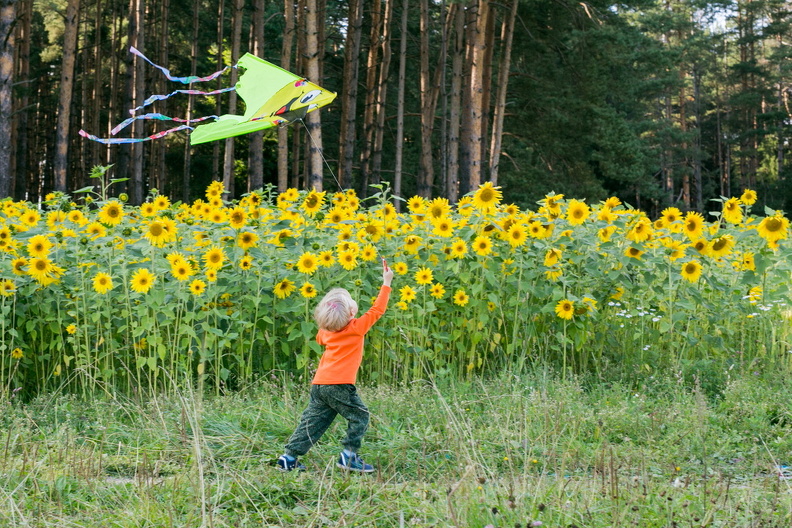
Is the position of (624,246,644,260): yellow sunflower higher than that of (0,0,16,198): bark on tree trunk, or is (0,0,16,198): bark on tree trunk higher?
(0,0,16,198): bark on tree trunk

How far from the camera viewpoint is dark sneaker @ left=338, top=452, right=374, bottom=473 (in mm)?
3543

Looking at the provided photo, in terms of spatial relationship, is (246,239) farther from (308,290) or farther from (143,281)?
(143,281)

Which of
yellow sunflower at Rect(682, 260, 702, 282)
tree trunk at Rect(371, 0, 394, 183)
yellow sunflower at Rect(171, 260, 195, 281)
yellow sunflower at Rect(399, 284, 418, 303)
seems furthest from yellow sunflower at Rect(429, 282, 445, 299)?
tree trunk at Rect(371, 0, 394, 183)

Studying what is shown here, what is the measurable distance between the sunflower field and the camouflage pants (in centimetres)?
125

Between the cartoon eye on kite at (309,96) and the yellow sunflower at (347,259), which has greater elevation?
the cartoon eye on kite at (309,96)

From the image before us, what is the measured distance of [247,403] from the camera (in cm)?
463

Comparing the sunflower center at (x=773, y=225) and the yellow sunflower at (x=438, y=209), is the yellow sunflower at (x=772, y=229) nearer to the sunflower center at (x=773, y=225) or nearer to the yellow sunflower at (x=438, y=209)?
the sunflower center at (x=773, y=225)

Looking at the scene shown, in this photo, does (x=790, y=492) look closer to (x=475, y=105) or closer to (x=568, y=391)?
(x=568, y=391)

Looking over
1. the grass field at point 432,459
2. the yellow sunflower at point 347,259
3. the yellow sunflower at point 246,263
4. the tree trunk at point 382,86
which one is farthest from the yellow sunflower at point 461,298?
the tree trunk at point 382,86

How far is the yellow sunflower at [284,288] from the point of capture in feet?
16.5

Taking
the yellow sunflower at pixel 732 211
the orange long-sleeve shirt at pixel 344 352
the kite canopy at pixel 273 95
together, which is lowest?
the orange long-sleeve shirt at pixel 344 352

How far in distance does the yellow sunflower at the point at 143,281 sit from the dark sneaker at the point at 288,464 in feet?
5.64

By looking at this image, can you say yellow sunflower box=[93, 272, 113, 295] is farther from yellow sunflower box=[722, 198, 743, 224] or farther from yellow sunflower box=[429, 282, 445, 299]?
yellow sunflower box=[722, 198, 743, 224]

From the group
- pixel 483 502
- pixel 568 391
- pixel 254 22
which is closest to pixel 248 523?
pixel 483 502
